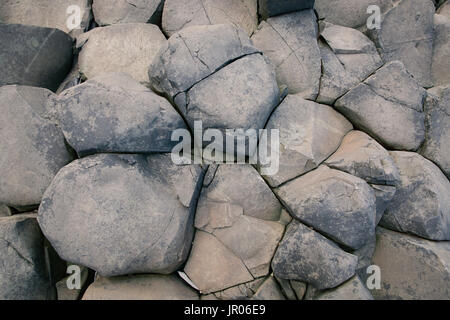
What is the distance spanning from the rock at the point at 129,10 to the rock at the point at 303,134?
143 centimetres

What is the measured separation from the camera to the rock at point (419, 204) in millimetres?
2125

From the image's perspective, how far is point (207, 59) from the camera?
2121 millimetres

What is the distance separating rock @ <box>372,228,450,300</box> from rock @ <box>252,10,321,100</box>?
1.26 m

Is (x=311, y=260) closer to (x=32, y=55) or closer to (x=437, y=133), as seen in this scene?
(x=437, y=133)

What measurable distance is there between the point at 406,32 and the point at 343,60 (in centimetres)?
74

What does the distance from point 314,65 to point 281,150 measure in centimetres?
79

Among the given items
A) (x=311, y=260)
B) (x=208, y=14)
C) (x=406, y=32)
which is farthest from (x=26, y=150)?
(x=406, y=32)

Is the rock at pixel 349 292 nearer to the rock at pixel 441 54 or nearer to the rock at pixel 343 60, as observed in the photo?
the rock at pixel 343 60

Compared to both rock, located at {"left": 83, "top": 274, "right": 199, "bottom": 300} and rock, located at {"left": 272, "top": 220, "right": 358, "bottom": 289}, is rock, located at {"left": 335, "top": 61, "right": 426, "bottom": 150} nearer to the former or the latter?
rock, located at {"left": 272, "top": 220, "right": 358, "bottom": 289}

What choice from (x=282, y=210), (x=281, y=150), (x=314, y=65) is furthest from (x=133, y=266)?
(x=314, y=65)

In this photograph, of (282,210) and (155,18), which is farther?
(155,18)

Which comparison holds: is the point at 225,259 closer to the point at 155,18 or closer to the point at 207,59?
the point at 207,59

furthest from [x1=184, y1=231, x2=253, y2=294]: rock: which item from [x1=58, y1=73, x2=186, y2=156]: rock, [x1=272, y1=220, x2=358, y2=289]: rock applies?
[x1=58, y1=73, x2=186, y2=156]: rock

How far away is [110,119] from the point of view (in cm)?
198
